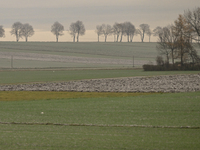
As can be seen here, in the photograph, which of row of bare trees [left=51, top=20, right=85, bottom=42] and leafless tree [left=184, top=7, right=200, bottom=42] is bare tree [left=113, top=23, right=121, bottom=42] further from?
leafless tree [left=184, top=7, right=200, bottom=42]

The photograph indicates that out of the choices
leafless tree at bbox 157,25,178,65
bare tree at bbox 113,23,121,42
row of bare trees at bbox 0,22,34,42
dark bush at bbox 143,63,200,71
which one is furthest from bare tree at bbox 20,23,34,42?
dark bush at bbox 143,63,200,71

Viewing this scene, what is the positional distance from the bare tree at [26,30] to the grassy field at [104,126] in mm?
138410

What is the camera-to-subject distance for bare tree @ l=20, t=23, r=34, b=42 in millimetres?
152250

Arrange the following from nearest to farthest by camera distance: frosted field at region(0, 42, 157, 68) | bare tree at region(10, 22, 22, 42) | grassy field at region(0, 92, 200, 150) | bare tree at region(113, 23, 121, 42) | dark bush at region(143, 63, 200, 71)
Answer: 1. grassy field at region(0, 92, 200, 150)
2. dark bush at region(143, 63, 200, 71)
3. frosted field at region(0, 42, 157, 68)
4. bare tree at region(10, 22, 22, 42)
5. bare tree at region(113, 23, 121, 42)

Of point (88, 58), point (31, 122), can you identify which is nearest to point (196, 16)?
point (88, 58)

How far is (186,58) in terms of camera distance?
227 ft

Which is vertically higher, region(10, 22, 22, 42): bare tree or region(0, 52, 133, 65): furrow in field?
region(10, 22, 22, 42): bare tree

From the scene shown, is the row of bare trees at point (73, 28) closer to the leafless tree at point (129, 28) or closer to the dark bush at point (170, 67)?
the leafless tree at point (129, 28)

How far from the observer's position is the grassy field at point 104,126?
367 inches

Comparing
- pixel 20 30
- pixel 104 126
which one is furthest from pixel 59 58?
pixel 104 126

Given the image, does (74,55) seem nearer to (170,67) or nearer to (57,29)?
(170,67)

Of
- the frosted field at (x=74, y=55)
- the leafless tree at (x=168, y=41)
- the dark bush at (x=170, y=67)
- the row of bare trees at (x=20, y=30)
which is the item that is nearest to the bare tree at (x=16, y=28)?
the row of bare trees at (x=20, y=30)

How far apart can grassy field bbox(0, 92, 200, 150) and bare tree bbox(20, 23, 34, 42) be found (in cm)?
13841

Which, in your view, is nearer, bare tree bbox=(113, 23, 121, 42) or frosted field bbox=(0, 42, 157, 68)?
frosted field bbox=(0, 42, 157, 68)
